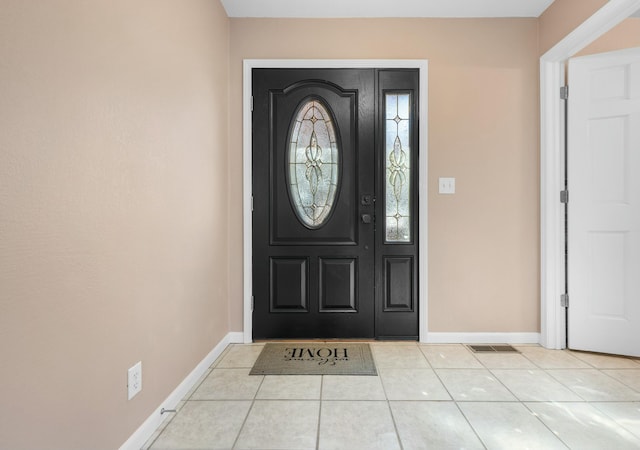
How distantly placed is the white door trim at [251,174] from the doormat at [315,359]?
0.35 metres

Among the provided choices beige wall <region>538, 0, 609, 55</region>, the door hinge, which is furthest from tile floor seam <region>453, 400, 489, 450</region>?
beige wall <region>538, 0, 609, 55</region>

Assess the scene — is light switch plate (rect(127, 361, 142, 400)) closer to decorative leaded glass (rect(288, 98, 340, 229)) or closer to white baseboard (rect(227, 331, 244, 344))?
white baseboard (rect(227, 331, 244, 344))

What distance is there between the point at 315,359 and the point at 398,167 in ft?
5.01

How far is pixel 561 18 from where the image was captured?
2447mm

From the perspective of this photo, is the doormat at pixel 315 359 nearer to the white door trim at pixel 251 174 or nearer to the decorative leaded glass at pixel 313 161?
the white door trim at pixel 251 174

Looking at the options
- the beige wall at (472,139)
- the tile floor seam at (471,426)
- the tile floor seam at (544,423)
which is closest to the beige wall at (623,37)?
the beige wall at (472,139)

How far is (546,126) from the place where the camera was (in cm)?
262

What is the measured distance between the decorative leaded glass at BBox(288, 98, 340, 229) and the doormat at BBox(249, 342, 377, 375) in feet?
2.97

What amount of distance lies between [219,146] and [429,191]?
1585 millimetres

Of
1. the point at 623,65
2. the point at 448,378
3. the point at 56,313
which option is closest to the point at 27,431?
the point at 56,313

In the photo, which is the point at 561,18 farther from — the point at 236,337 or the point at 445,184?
the point at 236,337

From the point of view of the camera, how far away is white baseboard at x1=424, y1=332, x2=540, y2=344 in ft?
9.00

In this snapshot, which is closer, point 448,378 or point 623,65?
point 448,378

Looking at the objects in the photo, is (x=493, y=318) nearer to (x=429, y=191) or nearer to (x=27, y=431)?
(x=429, y=191)
